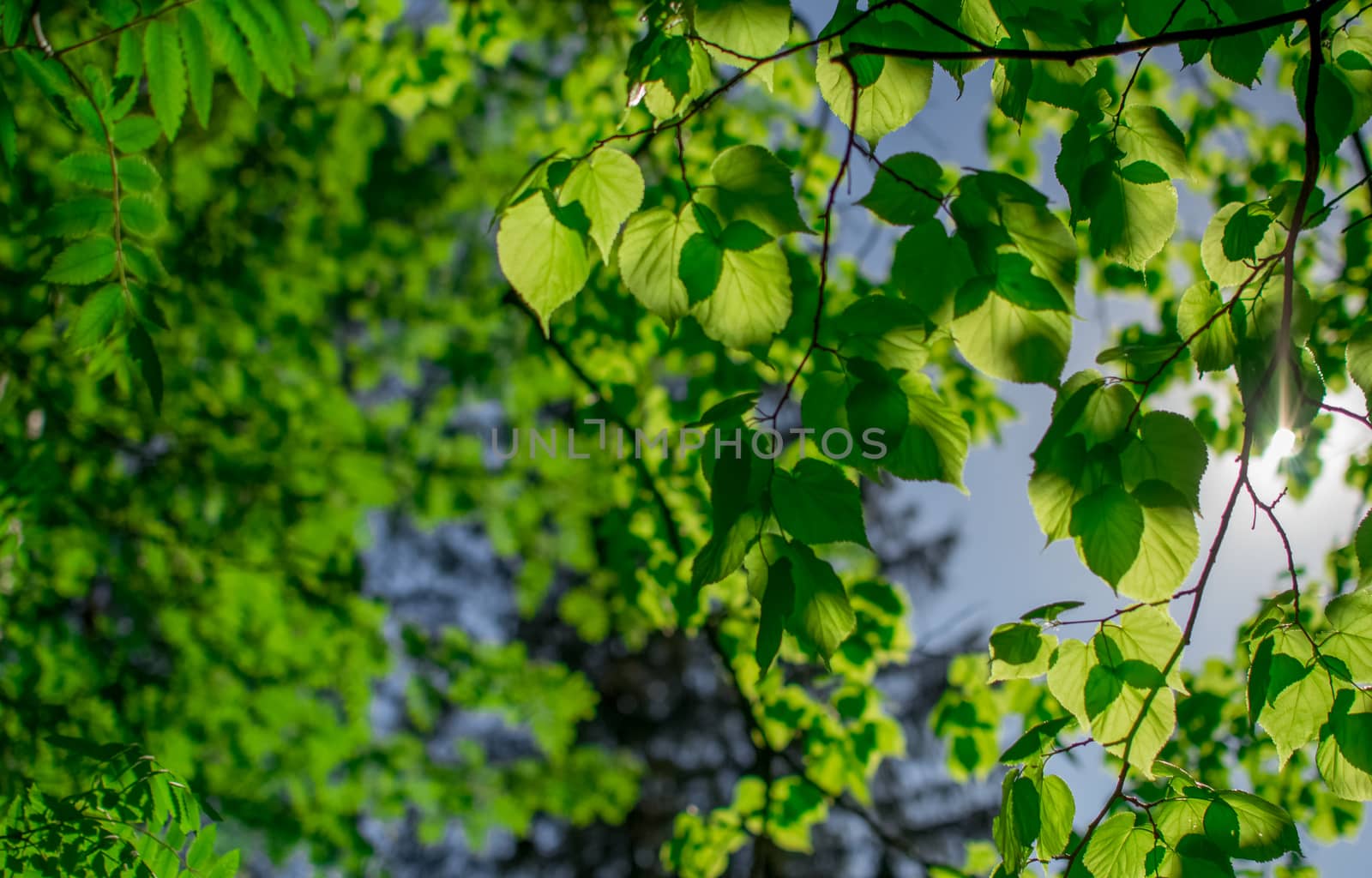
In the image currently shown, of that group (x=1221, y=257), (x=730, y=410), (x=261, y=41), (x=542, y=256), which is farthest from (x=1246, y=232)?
(x=261, y=41)

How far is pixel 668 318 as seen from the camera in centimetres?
90

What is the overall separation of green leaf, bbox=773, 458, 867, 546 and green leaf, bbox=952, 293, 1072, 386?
196 mm

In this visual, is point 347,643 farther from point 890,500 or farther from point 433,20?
point 890,500

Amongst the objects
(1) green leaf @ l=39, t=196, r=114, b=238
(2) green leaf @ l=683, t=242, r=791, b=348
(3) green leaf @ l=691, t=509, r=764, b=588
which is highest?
(1) green leaf @ l=39, t=196, r=114, b=238

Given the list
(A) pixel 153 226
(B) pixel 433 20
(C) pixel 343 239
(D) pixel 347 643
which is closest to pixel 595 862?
(D) pixel 347 643

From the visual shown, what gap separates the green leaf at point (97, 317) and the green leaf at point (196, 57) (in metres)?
0.34

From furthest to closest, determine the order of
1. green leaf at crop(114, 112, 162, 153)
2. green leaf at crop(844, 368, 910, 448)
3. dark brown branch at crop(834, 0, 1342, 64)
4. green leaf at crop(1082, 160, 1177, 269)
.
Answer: green leaf at crop(114, 112, 162, 153), green leaf at crop(1082, 160, 1177, 269), green leaf at crop(844, 368, 910, 448), dark brown branch at crop(834, 0, 1342, 64)

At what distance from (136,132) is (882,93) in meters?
1.19

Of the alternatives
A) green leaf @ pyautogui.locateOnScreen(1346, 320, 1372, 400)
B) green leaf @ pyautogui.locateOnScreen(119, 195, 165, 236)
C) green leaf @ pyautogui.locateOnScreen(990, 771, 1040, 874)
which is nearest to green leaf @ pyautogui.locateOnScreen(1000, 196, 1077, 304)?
green leaf @ pyautogui.locateOnScreen(1346, 320, 1372, 400)

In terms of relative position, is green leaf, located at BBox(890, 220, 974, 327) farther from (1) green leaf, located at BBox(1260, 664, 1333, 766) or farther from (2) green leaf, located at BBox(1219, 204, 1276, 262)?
(1) green leaf, located at BBox(1260, 664, 1333, 766)

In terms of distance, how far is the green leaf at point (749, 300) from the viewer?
91 cm

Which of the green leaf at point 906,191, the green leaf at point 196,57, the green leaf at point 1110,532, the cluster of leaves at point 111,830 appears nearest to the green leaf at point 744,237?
the green leaf at point 906,191

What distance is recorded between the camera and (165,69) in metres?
1.21

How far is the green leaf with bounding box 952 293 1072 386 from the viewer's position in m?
0.85
